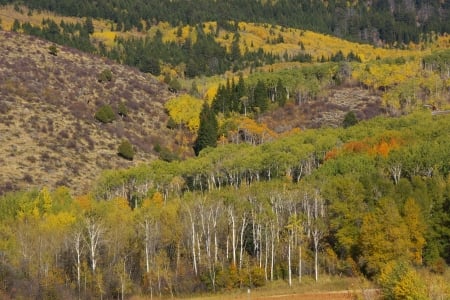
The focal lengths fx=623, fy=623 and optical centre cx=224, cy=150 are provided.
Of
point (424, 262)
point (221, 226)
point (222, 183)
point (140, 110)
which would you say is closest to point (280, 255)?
point (221, 226)

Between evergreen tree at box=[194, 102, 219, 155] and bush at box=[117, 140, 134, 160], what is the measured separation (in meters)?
18.2

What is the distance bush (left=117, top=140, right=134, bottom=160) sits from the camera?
12975 centimetres

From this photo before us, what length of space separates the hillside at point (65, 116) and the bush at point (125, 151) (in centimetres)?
128

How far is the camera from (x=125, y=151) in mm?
129625

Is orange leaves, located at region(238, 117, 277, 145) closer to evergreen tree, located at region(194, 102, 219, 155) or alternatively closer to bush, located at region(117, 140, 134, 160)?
evergreen tree, located at region(194, 102, 219, 155)

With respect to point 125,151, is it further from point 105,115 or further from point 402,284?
point 402,284

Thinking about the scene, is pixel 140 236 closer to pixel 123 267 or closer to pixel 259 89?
pixel 123 267

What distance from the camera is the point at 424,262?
73.8 meters

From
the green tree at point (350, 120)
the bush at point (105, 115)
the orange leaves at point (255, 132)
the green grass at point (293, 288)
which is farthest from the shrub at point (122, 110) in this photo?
the green grass at point (293, 288)

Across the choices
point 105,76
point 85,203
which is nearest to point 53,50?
point 105,76

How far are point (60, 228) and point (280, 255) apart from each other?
26920 mm

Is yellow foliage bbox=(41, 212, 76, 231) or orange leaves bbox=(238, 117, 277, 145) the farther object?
orange leaves bbox=(238, 117, 277, 145)

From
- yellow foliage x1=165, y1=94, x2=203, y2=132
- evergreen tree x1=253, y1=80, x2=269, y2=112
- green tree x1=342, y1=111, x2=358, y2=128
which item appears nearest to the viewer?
green tree x1=342, y1=111, x2=358, y2=128

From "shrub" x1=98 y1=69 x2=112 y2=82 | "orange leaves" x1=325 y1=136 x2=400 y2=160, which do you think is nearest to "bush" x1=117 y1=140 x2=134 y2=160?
"shrub" x1=98 y1=69 x2=112 y2=82
